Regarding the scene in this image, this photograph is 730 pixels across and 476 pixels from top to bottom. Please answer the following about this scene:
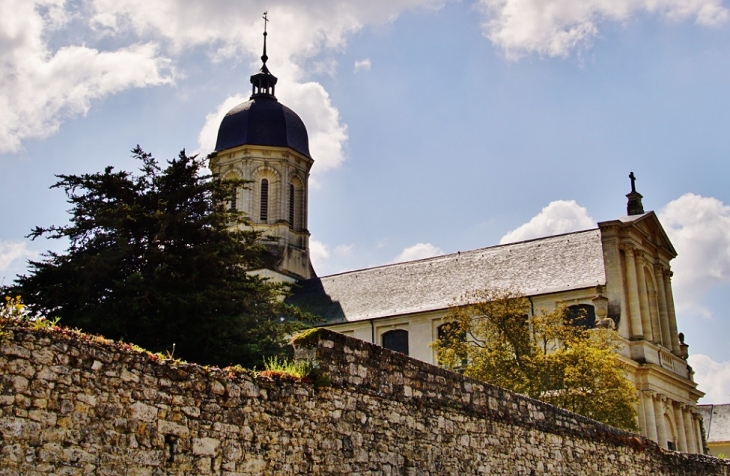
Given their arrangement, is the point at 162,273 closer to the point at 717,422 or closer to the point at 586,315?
the point at 586,315

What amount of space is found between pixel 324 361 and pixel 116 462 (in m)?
2.94

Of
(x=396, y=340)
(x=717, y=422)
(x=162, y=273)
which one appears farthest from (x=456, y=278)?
(x=717, y=422)

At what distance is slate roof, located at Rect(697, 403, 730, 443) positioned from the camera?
6569 cm

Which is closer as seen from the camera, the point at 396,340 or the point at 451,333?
the point at 451,333

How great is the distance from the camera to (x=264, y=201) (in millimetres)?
53875

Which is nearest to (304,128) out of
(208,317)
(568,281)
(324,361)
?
(568,281)

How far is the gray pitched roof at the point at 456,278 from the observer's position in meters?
41.1

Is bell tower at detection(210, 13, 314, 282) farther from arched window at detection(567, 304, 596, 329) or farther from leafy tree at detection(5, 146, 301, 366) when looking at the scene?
leafy tree at detection(5, 146, 301, 366)

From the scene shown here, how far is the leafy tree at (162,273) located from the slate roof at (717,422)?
52450 millimetres

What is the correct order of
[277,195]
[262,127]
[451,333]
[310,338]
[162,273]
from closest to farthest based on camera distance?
[310,338], [162,273], [451,333], [277,195], [262,127]

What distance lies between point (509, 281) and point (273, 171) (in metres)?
18.5

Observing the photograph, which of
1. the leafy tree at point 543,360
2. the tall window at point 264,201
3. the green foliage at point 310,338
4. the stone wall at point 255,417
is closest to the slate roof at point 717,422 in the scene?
the tall window at point 264,201

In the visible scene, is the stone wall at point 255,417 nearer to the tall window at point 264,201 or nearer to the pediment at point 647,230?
the pediment at point 647,230

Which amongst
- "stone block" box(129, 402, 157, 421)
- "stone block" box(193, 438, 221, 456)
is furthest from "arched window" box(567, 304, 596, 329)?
"stone block" box(129, 402, 157, 421)
